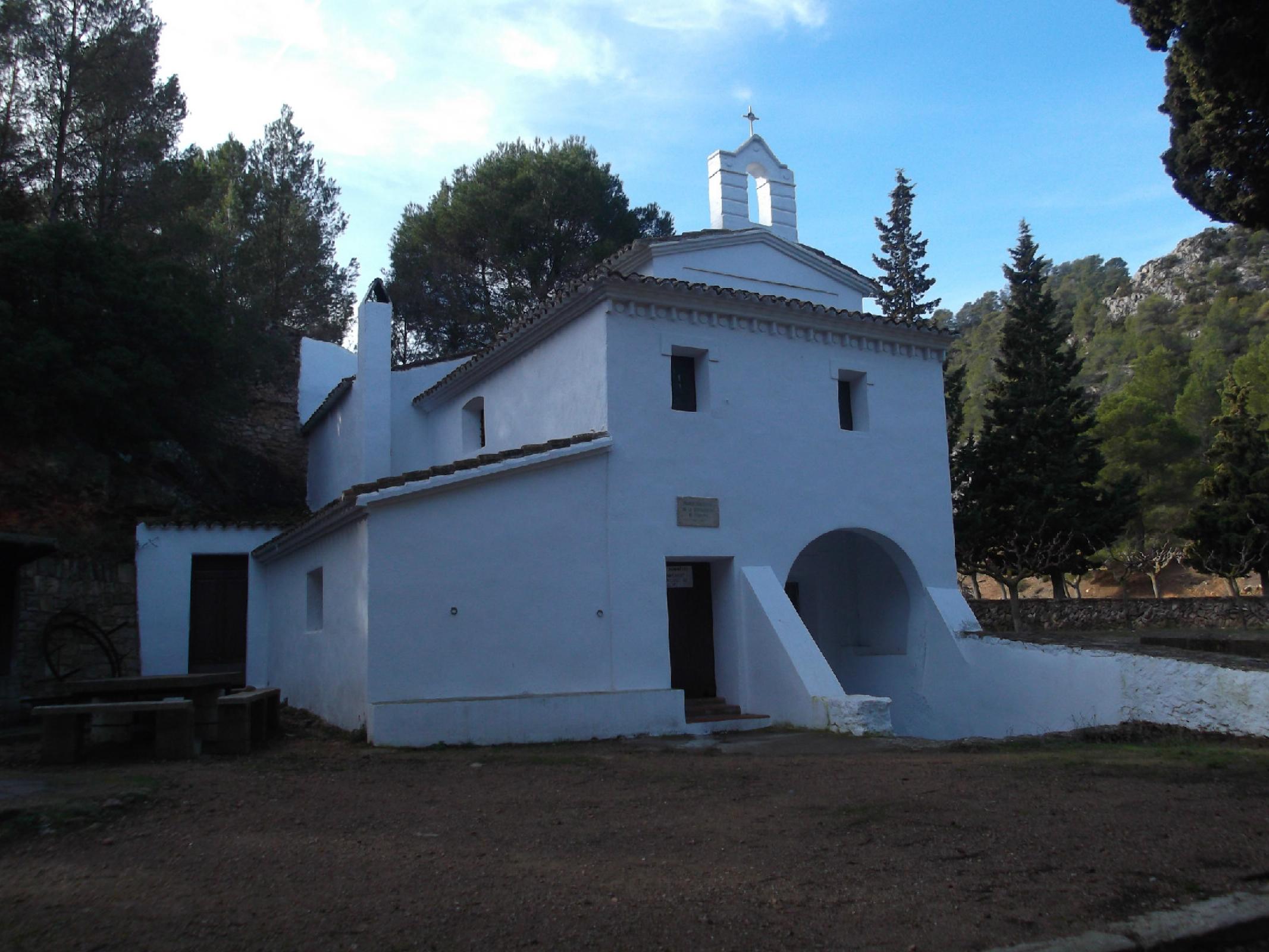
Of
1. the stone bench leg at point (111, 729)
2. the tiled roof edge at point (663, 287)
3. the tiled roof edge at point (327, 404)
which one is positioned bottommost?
the stone bench leg at point (111, 729)

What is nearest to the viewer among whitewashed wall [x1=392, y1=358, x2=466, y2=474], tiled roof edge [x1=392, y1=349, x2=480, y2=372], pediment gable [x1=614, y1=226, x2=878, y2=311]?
pediment gable [x1=614, y1=226, x2=878, y2=311]

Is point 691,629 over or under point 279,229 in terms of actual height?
under

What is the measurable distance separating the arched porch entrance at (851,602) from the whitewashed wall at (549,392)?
429cm

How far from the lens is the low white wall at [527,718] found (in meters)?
9.79

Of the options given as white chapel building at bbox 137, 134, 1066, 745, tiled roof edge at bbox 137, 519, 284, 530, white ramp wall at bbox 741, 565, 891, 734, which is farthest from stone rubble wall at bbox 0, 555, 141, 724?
white ramp wall at bbox 741, 565, 891, 734

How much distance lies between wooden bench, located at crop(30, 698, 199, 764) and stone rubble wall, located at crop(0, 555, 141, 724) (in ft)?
17.9

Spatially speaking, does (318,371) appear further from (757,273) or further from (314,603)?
(757,273)

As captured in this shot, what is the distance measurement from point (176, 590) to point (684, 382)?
9.37m

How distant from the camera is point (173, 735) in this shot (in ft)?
28.3

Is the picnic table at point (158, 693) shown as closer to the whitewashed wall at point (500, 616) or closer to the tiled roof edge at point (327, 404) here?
the whitewashed wall at point (500, 616)

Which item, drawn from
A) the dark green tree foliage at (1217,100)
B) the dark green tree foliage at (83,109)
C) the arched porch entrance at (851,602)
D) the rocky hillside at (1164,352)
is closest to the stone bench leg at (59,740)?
the arched porch entrance at (851,602)

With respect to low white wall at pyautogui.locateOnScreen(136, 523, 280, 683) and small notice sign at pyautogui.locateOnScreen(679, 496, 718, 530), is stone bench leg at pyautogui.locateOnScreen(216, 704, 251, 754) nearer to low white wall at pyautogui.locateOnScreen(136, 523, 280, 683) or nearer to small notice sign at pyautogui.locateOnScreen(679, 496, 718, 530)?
small notice sign at pyautogui.locateOnScreen(679, 496, 718, 530)

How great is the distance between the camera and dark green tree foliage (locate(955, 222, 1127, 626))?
2384 cm

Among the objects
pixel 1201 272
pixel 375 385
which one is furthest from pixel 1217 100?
pixel 1201 272
